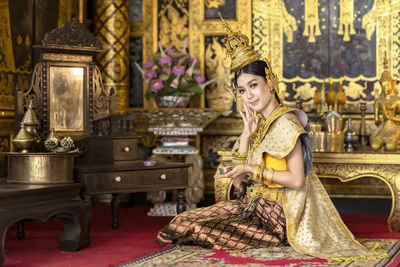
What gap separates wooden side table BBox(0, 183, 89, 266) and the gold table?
2.19 m

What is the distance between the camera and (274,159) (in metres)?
3.50

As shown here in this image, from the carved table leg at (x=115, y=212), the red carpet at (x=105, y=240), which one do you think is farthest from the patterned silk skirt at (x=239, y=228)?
the carved table leg at (x=115, y=212)

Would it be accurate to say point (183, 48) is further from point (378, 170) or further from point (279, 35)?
point (378, 170)

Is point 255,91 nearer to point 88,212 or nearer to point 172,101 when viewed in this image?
point 88,212

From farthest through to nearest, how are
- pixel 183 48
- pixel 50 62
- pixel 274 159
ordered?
pixel 183 48 < pixel 50 62 < pixel 274 159

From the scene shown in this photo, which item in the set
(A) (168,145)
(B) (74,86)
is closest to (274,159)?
(B) (74,86)

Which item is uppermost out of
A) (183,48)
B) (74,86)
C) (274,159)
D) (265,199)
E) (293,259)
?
(183,48)

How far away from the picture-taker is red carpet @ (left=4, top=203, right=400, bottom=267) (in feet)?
11.8

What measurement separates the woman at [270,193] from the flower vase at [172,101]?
2826mm

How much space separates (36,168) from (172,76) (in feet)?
9.74

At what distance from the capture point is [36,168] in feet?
12.2

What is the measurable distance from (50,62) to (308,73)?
325cm

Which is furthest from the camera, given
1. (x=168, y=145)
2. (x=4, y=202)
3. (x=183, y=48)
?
(x=183, y=48)

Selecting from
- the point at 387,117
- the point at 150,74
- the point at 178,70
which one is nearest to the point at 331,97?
the point at 387,117
